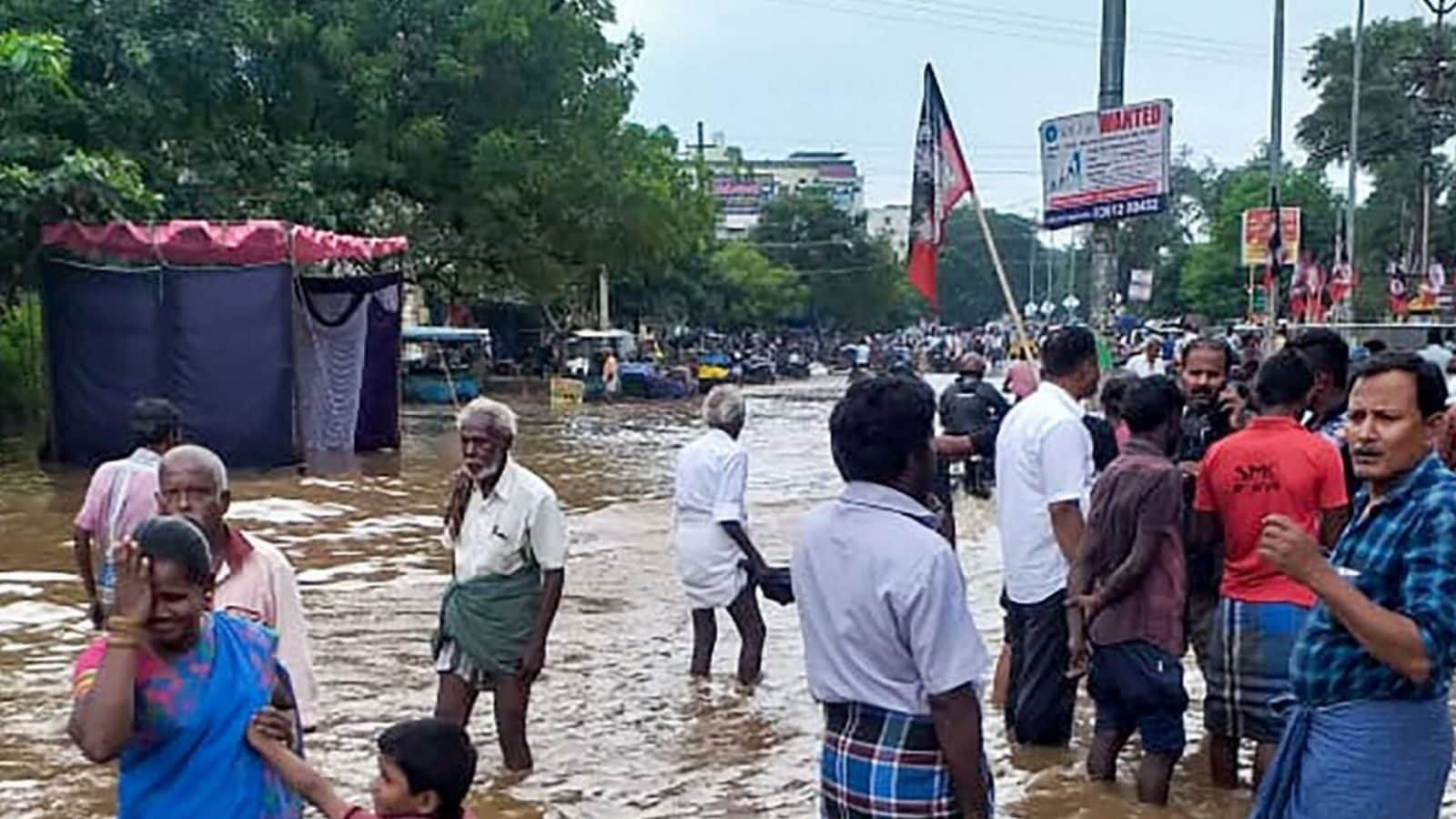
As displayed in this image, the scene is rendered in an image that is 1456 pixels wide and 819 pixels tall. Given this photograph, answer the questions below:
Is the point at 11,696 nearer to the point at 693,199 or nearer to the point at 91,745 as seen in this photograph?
the point at 91,745

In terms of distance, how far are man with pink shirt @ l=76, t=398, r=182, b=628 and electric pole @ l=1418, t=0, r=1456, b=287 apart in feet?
141

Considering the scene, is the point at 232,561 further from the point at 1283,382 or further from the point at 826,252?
the point at 826,252

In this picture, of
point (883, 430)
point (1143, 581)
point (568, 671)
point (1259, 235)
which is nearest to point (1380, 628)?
point (883, 430)

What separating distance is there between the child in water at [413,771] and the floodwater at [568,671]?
138 inches

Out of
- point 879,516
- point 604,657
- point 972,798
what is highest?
point 879,516

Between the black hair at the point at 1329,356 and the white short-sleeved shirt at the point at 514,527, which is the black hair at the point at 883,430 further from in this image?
the black hair at the point at 1329,356

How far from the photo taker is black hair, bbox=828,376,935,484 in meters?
3.85

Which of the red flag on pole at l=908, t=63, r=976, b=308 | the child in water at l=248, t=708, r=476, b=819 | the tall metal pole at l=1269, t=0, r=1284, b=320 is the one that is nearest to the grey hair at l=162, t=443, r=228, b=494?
the child in water at l=248, t=708, r=476, b=819

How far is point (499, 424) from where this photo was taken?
648cm

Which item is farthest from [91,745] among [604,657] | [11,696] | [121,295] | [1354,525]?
[121,295]

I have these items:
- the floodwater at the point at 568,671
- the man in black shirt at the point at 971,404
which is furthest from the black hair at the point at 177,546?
the man in black shirt at the point at 971,404

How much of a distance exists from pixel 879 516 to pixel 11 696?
21.6ft

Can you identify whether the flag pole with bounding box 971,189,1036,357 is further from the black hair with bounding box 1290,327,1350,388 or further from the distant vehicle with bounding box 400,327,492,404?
the distant vehicle with bounding box 400,327,492,404

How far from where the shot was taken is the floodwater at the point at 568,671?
711 centimetres
